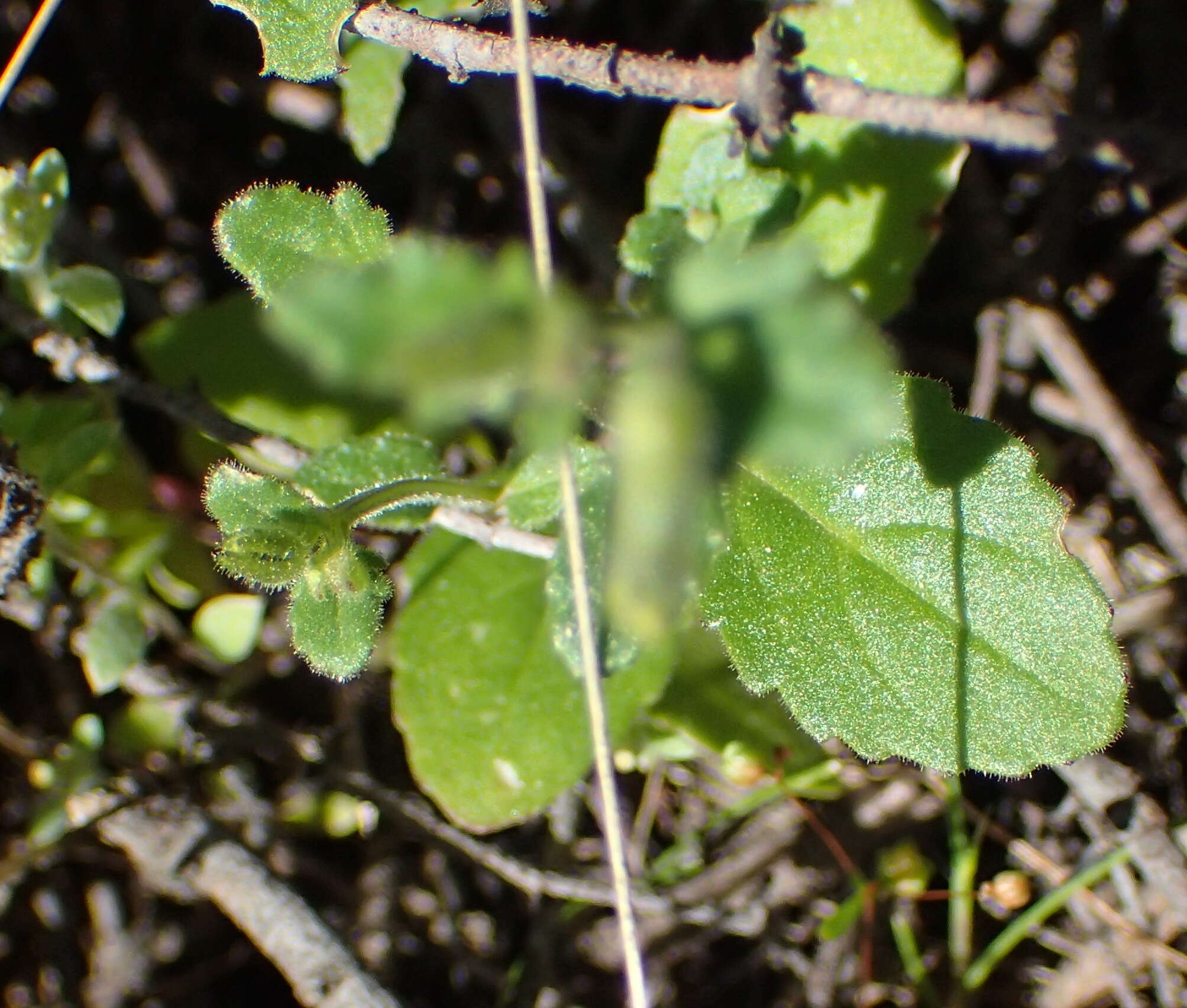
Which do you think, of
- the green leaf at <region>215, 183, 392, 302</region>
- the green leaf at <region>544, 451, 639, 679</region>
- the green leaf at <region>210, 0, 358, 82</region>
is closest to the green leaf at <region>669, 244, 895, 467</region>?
the green leaf at <region>544, 451, 639, 679</region>

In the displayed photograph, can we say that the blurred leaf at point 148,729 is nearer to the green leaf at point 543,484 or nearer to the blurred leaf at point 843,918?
the green leaf at point 543,484

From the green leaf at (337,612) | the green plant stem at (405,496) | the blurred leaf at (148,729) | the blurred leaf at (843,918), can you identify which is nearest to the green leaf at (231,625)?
the blurred leaf at (148,729)

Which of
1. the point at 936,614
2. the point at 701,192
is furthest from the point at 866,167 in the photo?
the point at 936,614

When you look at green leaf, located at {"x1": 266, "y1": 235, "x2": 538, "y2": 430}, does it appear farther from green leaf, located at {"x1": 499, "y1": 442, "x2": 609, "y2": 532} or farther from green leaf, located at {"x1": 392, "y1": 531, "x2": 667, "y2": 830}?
green leaf, located at {"x1": 392, "y1": 531, "x2": 667, "y2": 830}

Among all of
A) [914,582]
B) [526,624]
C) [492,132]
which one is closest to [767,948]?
[526,624]

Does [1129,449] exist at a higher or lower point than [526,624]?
higher

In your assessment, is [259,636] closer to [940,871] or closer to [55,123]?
[55,123]
